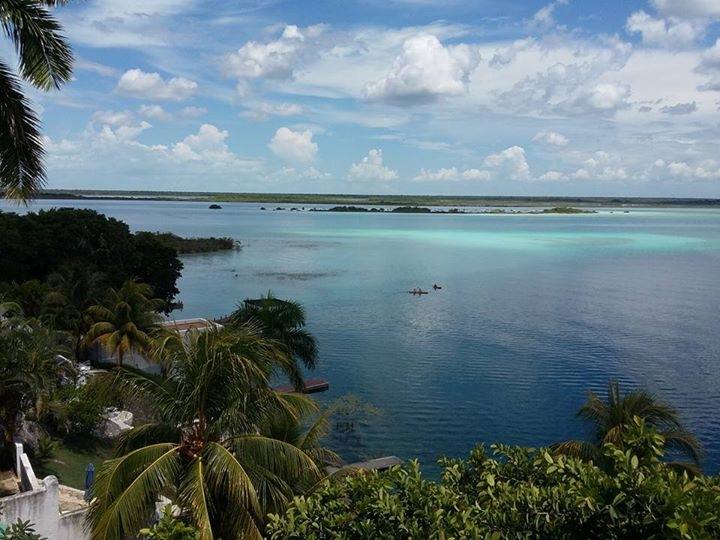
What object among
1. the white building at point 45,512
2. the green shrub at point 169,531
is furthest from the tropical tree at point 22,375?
the green shrub at point 169,531

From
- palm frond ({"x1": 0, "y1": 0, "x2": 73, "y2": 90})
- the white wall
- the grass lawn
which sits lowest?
the grass lawn

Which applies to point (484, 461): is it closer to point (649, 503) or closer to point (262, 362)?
point (649, 503)

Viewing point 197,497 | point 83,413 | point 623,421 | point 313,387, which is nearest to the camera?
point 197,497

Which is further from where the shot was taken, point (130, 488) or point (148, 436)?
point (148, 436)

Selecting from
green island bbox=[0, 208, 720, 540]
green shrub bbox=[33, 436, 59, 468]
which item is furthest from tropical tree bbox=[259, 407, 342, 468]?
green shrub bbox=[33, 436, 59, 468]

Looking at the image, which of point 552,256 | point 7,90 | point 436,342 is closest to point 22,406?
point 7,90

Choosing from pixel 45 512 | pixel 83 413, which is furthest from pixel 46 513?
pixel 83 413

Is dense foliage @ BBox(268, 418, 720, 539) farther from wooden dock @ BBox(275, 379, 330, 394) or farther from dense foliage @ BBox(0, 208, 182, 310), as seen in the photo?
dense foliage @ BBox(0, 208, 182, 310)

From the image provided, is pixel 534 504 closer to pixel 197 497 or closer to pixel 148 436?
pixel 197 497
